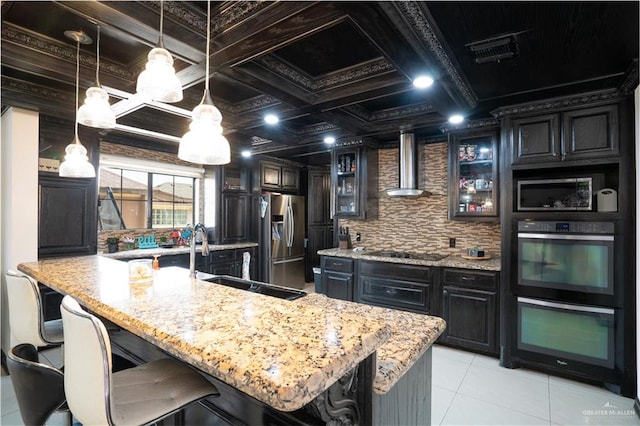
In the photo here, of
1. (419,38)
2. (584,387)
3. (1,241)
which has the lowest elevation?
(584,387)

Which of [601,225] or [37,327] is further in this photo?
[601,225]

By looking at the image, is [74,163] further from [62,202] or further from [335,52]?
[335,52]

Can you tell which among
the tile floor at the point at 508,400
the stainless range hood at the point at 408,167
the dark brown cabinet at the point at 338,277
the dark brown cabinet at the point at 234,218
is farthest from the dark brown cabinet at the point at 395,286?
the dark brown cabinet at the point at 234,218

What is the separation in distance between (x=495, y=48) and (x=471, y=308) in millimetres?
2424

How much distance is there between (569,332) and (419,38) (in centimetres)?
276

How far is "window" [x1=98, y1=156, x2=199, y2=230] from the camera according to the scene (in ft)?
14.5

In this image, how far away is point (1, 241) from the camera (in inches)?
117

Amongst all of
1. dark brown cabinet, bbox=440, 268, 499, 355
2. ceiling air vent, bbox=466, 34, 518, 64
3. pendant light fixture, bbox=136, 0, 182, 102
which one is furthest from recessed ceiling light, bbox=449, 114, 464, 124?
pendant light fixture, bbox=136, 0, 182, 102

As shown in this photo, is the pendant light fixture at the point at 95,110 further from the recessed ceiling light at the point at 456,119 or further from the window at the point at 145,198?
the recessed ceiling light at the point at 456,119

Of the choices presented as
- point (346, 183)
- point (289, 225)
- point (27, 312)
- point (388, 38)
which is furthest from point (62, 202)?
point (388, 38)

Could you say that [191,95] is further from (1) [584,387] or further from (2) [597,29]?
(1) [584,387]

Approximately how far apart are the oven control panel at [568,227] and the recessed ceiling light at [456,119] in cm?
120

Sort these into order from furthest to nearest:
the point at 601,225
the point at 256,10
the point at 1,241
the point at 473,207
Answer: the point at 473,207, the point at 1,241, the point at 601,225, the point at 256,10

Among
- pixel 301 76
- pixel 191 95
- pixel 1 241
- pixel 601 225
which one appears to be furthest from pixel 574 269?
pixel 1 241
